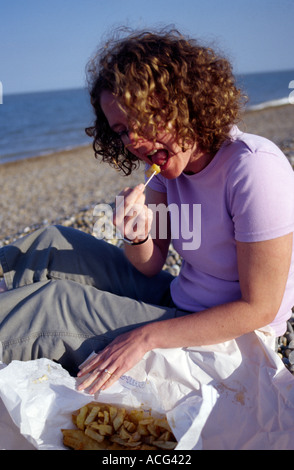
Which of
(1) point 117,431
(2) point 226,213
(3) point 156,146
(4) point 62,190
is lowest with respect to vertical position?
(4) point 62,190

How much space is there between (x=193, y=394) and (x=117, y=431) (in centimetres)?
34

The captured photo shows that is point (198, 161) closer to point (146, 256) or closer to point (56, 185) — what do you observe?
point (146, 256)

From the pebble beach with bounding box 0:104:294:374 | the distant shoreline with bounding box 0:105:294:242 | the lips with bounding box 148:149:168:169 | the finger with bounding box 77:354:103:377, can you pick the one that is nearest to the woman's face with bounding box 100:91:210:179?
the lips with bounding box 148:149:168:169

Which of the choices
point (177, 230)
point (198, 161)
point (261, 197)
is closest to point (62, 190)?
point (177, 230)

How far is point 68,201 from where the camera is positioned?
7664 mm

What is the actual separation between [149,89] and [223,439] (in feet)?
4.39

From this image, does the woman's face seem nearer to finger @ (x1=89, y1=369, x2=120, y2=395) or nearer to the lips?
the lips

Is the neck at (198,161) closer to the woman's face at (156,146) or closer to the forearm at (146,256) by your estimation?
the woman's face at (156,146)

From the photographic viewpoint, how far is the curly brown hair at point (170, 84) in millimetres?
1551

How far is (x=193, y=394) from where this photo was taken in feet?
5.61

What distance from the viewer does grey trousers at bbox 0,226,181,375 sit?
1.82 metres

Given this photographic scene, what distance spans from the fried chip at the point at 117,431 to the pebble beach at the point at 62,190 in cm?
99

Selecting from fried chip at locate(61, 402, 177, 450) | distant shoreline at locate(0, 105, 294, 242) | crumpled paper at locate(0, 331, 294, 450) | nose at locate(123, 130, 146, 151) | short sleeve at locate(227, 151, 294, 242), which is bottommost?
distant shoreline at locate(0, 105, 294, 242)

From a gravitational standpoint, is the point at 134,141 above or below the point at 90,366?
above
